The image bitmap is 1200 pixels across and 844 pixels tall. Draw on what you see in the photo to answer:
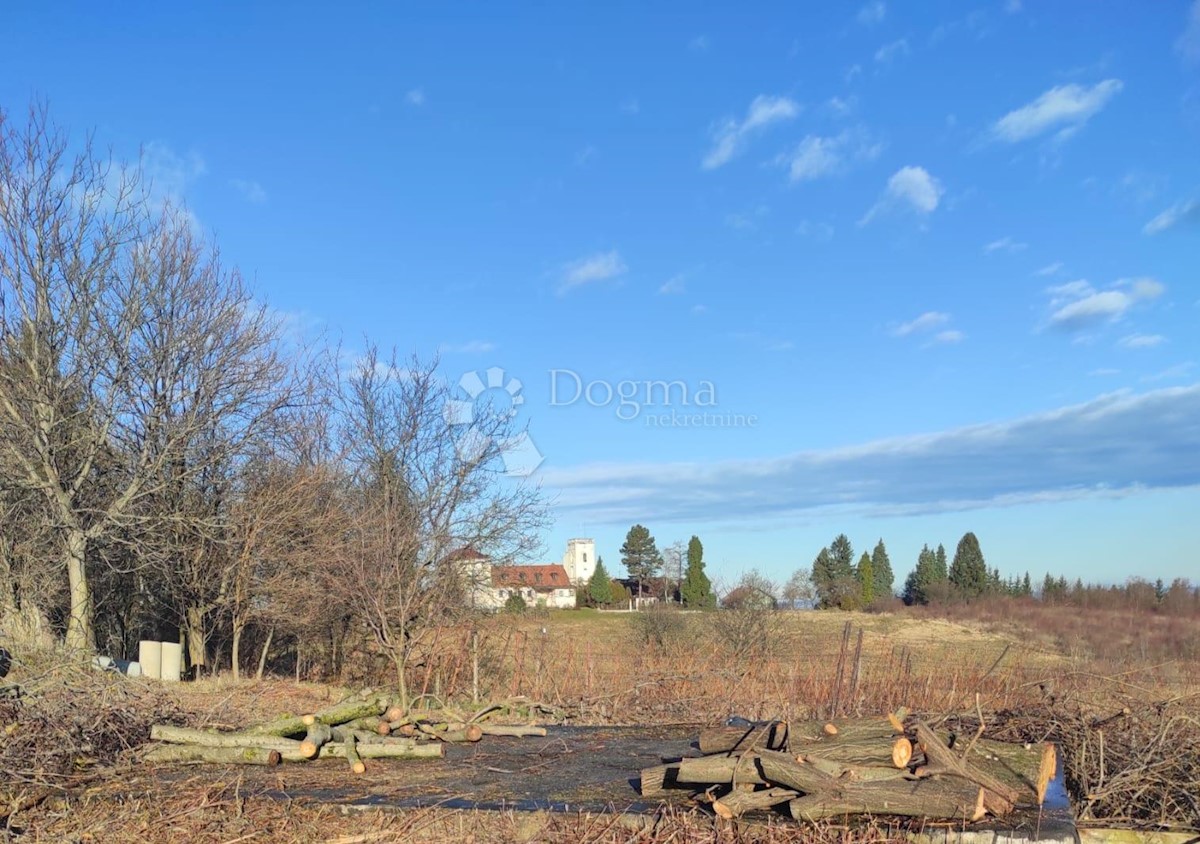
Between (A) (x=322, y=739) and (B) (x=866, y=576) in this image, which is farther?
(B) (x=866, y=576)

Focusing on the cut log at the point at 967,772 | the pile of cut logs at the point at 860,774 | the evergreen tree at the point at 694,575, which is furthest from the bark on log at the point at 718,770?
the evergreen tree at the point at 694,575

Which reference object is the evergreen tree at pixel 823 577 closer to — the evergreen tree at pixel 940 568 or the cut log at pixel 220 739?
the evergreen tree at pixel 940 568

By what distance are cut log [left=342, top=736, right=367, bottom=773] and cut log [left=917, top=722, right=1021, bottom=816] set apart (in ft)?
16.3

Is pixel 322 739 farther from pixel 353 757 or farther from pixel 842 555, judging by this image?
pixel 842 555

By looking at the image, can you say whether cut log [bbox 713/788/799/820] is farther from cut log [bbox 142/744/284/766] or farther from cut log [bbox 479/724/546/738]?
cut log [bbox 142/744/284/766]

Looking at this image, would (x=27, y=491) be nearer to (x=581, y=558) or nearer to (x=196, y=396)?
(x=196, y=396)

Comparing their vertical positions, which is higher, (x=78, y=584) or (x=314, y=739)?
(x=78, y=584)

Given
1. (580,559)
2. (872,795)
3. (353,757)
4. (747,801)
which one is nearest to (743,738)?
(747,801)

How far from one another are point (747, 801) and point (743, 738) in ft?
4.09

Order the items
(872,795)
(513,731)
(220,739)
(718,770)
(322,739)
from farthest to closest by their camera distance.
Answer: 1. (513,731)
2. (322,739)
3. (220,739)
4. (718,770)
5. (872,795)

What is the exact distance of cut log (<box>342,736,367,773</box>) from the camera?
855 centimetres

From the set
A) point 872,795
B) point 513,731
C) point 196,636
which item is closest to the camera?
point 872,795

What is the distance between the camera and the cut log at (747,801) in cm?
657

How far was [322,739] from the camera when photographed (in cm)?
940
